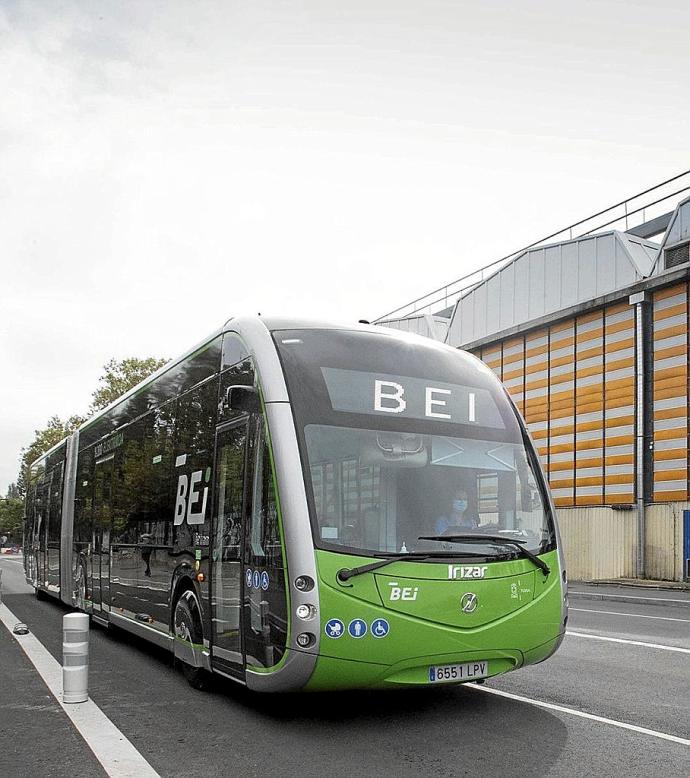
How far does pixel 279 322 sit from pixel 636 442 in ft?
84.2

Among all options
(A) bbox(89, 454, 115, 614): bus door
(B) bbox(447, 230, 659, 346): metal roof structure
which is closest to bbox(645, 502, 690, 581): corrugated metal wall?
(B) bbox(447, 230, 659, 346): metal roof structure

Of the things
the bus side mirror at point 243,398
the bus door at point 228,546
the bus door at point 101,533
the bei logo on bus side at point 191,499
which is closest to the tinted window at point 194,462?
the bei logo on bus side at point 191,499

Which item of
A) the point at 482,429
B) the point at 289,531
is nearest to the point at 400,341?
the point at 482,429

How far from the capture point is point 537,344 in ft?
119

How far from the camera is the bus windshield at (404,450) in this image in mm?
6902

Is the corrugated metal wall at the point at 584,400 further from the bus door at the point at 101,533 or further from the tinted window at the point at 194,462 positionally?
the tinted window at the point at 194,462

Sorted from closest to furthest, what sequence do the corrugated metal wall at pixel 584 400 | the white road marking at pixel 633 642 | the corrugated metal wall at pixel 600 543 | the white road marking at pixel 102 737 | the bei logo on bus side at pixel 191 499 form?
the white road marking at pixel 102 737
the bei logo on bus side at pixel 191 499
the white road marking at pixel 633 642
the corrugated metal wall at pixel 600 543
the corrugated metal wall at pixel 584 400

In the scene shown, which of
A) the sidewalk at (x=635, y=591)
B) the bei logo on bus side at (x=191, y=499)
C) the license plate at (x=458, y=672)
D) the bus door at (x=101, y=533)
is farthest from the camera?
the sidewalk at (x=635, y=591)

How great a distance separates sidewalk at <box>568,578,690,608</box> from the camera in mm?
21944

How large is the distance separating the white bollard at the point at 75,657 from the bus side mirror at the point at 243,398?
222 cm

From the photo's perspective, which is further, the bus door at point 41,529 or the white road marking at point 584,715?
the bus door at point 41,529

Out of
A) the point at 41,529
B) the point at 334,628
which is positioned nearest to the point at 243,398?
the point at 334,628

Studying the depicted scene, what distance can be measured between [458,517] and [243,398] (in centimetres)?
201

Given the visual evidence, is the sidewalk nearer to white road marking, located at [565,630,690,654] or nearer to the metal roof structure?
white road marking, located at [565,630,690,654]
